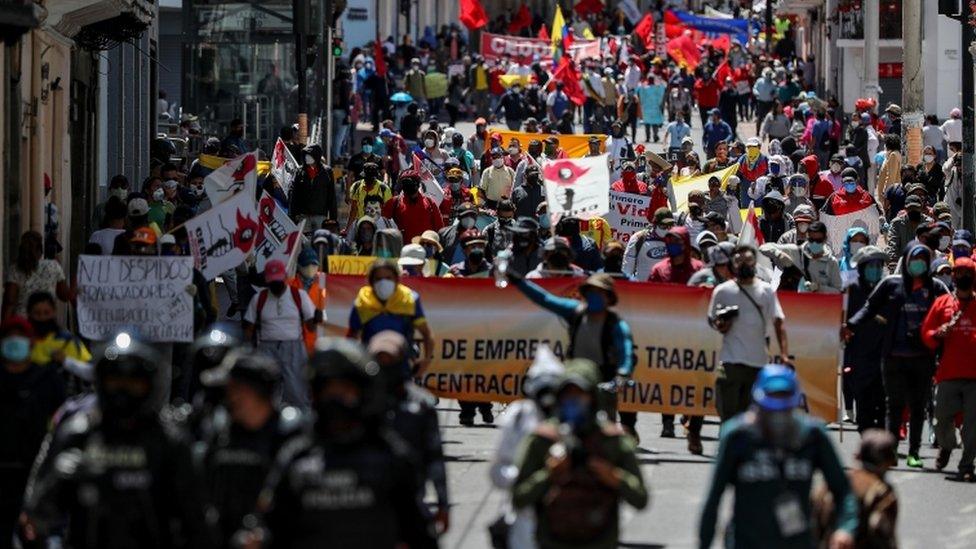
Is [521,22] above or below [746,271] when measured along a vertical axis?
above

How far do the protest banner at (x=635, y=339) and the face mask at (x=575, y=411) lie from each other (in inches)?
286

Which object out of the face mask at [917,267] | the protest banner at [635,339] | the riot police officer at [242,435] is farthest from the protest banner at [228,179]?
the riot police officer at [242,435]

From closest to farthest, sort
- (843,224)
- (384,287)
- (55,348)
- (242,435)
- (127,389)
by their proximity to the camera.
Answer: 1. (127,389)
2. (242,435)
3. (55,348)
4. (384,287)
5. (843,224)

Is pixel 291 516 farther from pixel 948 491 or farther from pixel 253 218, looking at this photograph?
pixel 253 218

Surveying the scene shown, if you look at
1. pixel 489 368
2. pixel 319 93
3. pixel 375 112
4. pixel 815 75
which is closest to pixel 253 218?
pixel 489 368

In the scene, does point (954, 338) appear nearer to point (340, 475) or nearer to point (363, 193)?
point (340, 475)

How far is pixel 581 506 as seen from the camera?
32.8ft

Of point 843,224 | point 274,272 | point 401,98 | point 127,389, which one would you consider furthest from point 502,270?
point 401,98

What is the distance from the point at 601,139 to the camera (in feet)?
107

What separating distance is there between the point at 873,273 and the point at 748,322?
5.99 feet

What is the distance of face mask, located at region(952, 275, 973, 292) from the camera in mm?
16656

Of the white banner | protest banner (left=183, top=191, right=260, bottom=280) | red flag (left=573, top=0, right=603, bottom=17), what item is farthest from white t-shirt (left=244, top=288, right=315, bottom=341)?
red flag (left=573, top=0, right=603, bottom=17)

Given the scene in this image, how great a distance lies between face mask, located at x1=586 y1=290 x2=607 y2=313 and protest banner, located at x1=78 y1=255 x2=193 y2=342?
11.9ft

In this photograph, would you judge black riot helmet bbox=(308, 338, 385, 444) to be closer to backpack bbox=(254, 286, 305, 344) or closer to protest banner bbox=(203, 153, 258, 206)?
backpack bbox=(254, 286, 305, 344)
